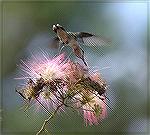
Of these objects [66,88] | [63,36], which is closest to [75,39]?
[63,36]

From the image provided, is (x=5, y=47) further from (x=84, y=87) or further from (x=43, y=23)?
(x=84, y=87)

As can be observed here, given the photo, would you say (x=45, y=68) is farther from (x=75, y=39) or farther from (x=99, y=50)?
(x=99, y=50)

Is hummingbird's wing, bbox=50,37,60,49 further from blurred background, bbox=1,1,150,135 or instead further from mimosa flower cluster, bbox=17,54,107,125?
blurred background, bbox=1,1,150,135

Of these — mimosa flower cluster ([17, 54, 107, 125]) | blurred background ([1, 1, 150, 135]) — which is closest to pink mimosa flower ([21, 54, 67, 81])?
mimosa flower cluster ([17, 54, 107, 125])

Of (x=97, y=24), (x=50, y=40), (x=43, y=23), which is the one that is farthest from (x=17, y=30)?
(x=50, y=40)

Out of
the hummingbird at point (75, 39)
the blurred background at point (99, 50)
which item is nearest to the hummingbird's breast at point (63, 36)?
the hummingbird at point (75, 39)

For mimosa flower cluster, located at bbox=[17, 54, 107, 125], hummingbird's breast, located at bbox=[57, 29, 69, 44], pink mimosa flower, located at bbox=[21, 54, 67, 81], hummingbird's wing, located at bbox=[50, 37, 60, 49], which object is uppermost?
hummingbird's breast, located at bbox=[57, 29, 69, 44]

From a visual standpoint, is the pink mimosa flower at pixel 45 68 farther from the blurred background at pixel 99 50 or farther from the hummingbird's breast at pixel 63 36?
the blurred background at pixel 99 50

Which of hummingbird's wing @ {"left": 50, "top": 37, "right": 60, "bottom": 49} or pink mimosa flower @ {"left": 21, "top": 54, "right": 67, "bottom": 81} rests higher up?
hummingbird's wing @ {"left": 50, "top": 37, "right": 60, "bottom": 49}
